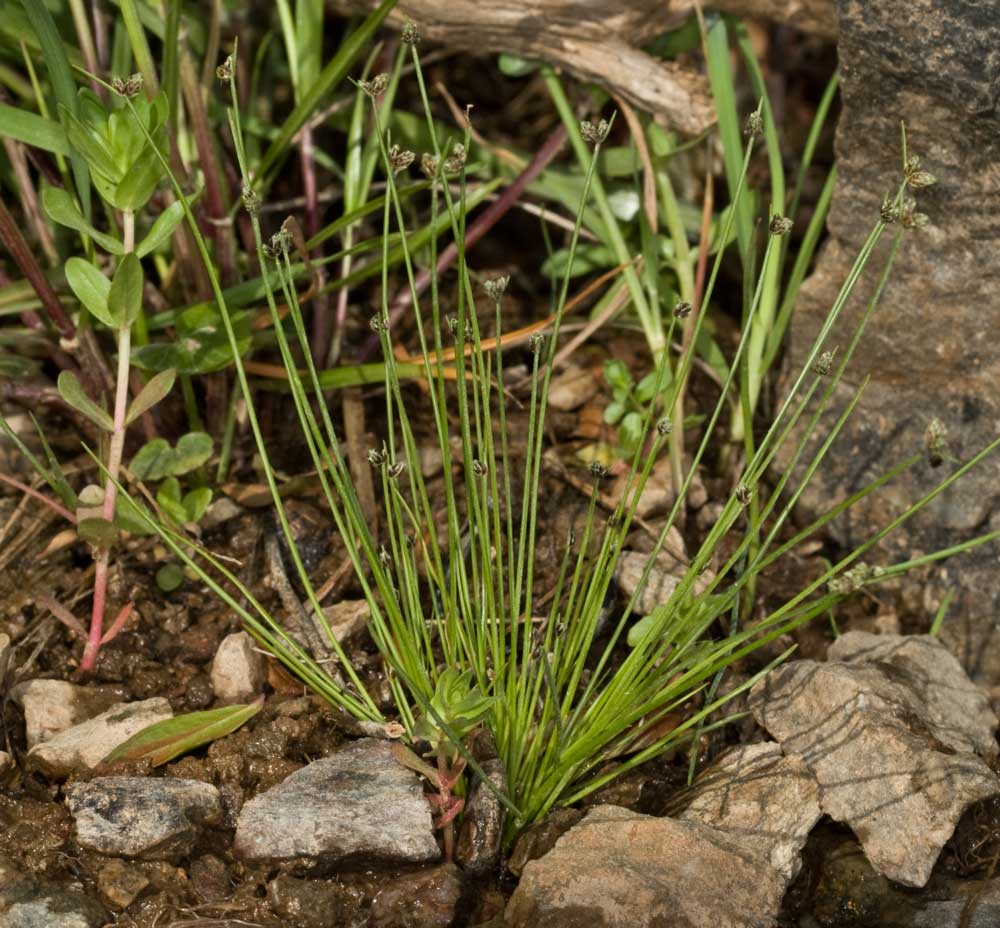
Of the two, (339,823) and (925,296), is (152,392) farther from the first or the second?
(925,296)

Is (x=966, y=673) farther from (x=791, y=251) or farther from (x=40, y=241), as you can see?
(x=40, y=241)

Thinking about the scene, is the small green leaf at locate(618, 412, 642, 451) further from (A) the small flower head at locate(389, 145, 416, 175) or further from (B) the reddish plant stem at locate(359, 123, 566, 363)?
(A) the small flower head at locate(389, 145, 416, 175)

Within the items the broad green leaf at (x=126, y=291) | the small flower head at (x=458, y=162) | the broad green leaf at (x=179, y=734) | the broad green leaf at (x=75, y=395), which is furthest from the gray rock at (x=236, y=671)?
the small flower head at (x=458, y=162)

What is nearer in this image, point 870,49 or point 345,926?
point 345,926

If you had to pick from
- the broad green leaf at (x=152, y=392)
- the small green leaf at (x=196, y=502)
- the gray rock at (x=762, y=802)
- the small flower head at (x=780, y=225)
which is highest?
→ the small flower head at (x=780, y=225)

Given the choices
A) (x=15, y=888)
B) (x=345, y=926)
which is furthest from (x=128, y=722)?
(x=345, y=926)

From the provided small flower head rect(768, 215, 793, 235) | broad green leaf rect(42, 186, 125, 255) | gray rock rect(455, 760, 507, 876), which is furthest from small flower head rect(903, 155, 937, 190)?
broad green leaf rect(42, 186, 125, 255)

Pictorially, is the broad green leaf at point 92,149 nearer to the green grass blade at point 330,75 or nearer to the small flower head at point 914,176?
the green grass blade at point 330,75
